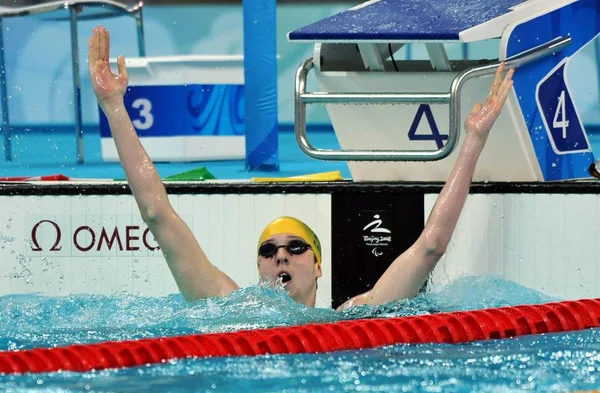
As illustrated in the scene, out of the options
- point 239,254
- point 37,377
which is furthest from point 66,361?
point 239,254

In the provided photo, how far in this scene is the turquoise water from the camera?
9.28 ft

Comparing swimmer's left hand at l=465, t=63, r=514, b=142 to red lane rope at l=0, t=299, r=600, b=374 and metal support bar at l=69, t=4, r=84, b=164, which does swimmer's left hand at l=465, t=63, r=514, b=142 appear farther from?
metal support bar at l=69, t=4, r=84, b=164

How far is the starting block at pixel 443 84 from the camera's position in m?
4.04

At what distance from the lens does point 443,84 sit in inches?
166

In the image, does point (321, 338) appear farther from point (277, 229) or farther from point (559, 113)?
point (559, 113)

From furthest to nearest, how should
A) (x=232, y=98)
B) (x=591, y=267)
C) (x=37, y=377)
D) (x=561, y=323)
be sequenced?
→ (x=232, y=98) → (x=591, y=267) → (x=561, y=323) → (x=37, y=377)

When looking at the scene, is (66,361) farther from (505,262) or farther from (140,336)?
(505,262)

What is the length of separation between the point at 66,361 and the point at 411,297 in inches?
44.4

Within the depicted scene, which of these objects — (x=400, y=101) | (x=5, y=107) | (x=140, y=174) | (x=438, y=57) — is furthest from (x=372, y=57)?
(x=5, y=107)

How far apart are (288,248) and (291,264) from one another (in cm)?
5

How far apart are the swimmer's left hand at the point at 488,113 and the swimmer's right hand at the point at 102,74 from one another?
1.05m

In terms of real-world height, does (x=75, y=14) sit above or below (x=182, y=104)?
above

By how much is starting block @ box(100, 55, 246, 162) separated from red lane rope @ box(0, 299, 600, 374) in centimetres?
355

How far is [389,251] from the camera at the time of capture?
4.24 meters
